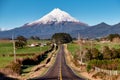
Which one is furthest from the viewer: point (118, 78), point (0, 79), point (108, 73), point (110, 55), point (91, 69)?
point (110, 55)

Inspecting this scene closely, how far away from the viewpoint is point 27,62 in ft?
356

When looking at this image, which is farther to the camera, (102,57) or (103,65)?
(102,57)

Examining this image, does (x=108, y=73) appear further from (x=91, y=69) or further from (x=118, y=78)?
(x=91, y=69)

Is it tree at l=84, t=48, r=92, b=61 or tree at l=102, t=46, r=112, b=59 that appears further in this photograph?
tree at l=102, t=46, r=112, b=59

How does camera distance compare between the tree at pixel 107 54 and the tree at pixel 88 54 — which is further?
the tree at pixel 107 54

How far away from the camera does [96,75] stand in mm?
61844

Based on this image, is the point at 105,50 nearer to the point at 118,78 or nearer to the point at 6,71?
the point at 6,71

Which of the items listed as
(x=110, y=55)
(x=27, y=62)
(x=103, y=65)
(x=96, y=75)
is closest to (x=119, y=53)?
(x=110, y=55)

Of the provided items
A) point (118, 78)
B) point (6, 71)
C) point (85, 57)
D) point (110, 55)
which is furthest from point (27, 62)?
point (118, 78)

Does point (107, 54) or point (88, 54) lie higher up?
point (88, 54)

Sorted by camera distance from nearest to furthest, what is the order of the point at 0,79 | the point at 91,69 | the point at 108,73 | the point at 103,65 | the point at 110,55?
the point at 0,79 < the point at 108,73 < the point at 91,69 < the point at 103,65 < the point at 110,55

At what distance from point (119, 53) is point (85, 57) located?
11.0 metres

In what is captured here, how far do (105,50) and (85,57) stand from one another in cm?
713

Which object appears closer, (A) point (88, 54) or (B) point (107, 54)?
(A) point (88, 54)
